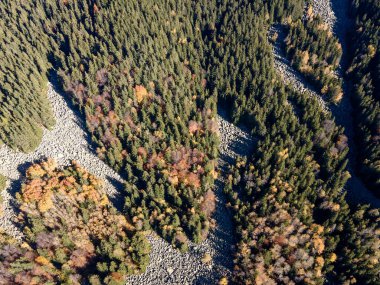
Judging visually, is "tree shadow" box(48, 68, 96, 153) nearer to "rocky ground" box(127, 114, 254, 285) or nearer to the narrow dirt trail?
"rocky ground" box(127, 114, 254, 285)

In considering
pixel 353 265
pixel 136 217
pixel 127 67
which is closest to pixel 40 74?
pixel 127 67

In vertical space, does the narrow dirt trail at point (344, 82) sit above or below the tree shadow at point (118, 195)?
above

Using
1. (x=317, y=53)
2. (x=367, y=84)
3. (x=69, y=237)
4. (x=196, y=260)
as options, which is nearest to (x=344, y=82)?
(x=367, y=84)

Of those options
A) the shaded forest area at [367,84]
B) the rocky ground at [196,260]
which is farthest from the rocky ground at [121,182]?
the shaded forest area at [367,84]

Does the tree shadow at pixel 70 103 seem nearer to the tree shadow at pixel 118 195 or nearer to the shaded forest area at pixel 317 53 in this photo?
the tree shadow at pixel 118 195

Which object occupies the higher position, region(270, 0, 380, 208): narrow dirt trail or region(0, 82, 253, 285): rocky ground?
region(270, 0, 380, 208): narrow dirt trail

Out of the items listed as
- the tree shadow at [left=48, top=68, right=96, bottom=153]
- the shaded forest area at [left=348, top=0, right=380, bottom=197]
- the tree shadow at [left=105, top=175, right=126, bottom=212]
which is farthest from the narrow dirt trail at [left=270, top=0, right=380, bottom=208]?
the tree shadow at [left=48, top=68, right=96, bottom=153]
